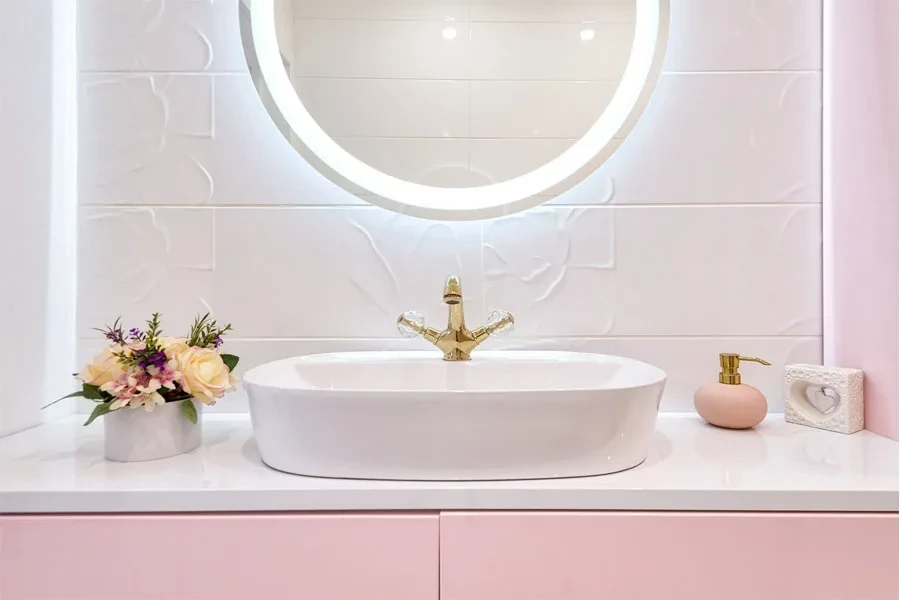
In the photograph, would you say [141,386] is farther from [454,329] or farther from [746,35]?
[746,35]

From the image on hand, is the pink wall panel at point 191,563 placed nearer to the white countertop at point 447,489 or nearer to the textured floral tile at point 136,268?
the white countertop at point 447,489

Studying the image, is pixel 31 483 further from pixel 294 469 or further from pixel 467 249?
pixel 467 249

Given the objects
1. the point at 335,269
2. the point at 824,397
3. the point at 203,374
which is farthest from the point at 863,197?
the point at 203,374

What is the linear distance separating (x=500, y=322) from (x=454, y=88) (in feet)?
1.50

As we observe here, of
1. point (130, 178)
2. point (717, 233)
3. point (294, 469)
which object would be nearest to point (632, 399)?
point (294, 469)

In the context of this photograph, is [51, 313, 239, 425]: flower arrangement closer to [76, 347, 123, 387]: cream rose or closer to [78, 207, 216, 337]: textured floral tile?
[76, 347, 123, 387]: cream rose

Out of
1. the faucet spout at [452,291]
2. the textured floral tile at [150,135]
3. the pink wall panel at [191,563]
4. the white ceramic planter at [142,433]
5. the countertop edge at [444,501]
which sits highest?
the textured floral tile at [150,135]

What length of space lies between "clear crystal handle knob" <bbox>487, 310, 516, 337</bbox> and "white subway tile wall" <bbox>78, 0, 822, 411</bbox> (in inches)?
2.8

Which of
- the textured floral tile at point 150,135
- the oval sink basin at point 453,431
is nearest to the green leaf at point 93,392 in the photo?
the oval sink basin at point 453,431

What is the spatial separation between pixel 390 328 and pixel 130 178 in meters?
0.56

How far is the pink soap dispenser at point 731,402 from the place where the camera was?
801mm

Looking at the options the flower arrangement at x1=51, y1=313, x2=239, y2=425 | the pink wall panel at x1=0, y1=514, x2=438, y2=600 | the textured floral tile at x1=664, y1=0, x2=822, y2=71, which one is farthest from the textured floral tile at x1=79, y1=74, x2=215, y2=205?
the textured floral tile at x1=664, y1=0, x2=822, y2=71

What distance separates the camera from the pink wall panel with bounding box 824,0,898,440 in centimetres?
78

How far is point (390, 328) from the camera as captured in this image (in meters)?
0.96
